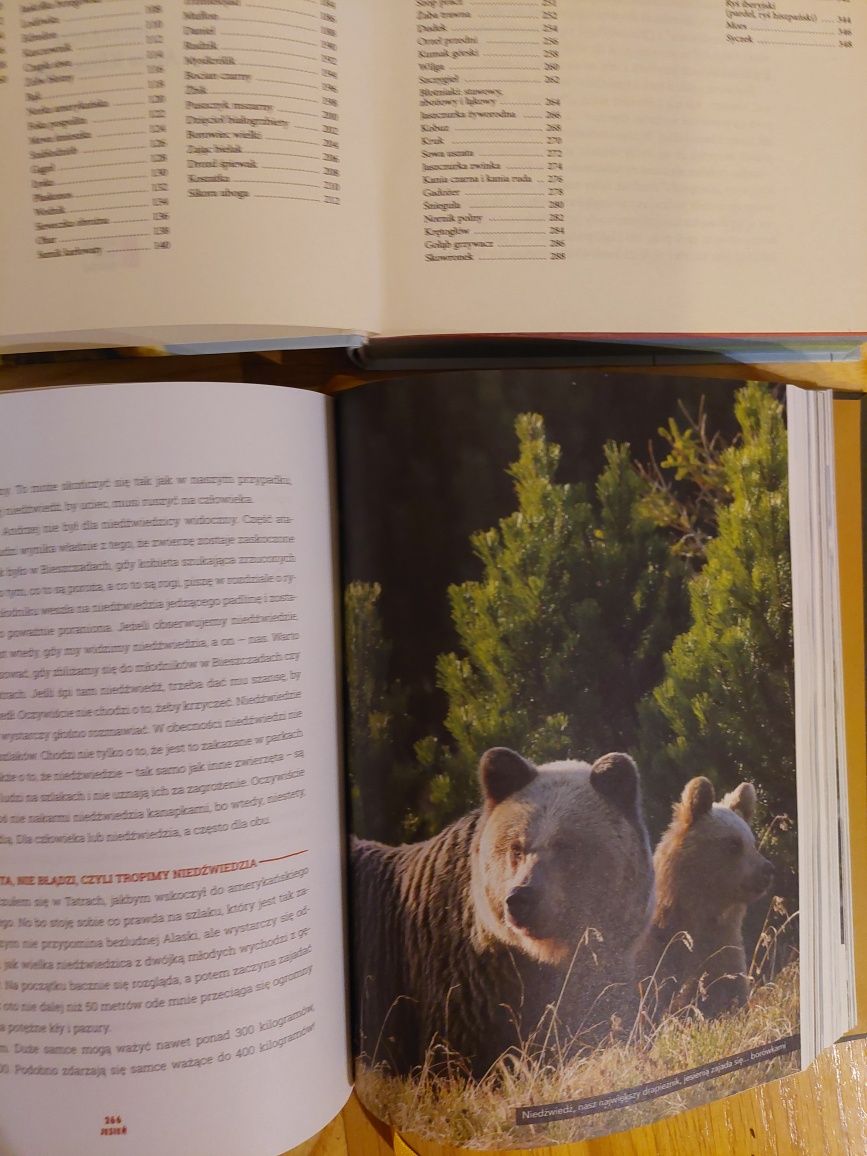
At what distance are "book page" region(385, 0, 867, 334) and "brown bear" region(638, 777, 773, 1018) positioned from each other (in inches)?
10.3

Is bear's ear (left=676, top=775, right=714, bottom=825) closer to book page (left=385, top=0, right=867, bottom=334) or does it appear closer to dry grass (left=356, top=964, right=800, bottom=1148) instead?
dry grass (left=356, top=964, right=800, bottom=1148)

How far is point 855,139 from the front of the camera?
45 centimetres

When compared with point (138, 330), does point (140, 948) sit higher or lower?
lower

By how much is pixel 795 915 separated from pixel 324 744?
277mm

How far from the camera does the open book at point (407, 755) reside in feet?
1.29

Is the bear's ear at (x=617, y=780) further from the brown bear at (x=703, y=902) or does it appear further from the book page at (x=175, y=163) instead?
the book page at (x=175, y=163)

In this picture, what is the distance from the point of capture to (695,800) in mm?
432

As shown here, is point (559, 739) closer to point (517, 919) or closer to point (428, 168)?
point (517, 919)

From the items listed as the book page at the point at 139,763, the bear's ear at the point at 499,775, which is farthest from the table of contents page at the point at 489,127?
the bear's ear at the point at 499,775

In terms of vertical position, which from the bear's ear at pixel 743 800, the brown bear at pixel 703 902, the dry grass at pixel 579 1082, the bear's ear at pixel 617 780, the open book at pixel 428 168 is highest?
the open book at pixel 428 168

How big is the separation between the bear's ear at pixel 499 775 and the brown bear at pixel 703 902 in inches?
3.4

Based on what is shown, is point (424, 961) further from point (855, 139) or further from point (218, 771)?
point (855, 139)

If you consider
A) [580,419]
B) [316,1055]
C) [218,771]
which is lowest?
[316,1055]

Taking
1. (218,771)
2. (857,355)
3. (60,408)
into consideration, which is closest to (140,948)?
(218,771)
